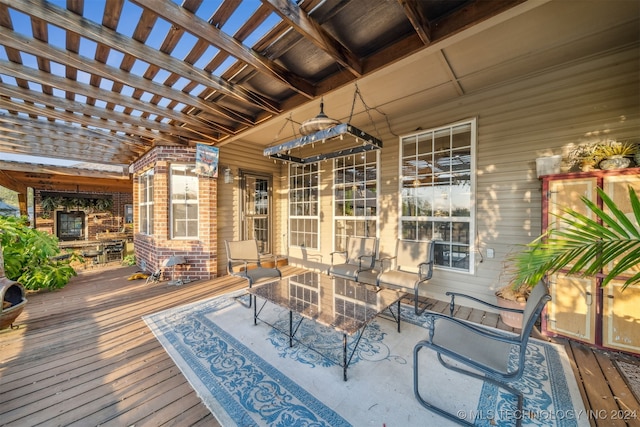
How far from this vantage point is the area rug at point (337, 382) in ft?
5.48

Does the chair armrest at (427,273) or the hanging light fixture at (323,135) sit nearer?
the hanging light fixture at (323,135)

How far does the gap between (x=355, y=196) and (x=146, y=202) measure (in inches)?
196

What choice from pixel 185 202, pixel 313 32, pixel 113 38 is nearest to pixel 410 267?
pixel 313 32

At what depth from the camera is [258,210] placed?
6.03m

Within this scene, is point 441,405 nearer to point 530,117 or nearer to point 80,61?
point 530,117

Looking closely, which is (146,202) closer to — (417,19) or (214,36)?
(214,36)

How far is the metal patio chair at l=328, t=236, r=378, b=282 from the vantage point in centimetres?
391

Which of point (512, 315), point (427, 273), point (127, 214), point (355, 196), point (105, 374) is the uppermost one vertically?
point (355, 196)

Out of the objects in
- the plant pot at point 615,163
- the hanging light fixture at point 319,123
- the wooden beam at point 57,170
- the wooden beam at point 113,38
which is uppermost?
the wooden beam at point 113,38

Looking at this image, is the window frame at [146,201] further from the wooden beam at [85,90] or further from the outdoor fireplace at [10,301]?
the outdoor fireplace at [10,301]

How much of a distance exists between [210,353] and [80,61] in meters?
3.12

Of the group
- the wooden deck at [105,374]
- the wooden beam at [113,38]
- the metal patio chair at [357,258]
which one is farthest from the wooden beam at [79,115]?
the metal patio chair at [357,258]

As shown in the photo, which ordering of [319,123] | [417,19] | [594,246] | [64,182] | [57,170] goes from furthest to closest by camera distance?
[64,182], [57,170], [319,123], [417,19], [594,246]

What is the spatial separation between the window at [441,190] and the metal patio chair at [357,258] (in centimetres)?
64
